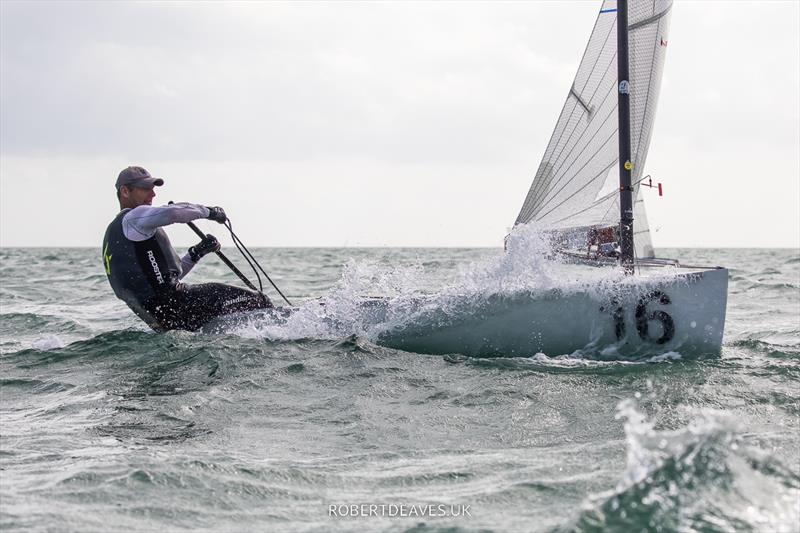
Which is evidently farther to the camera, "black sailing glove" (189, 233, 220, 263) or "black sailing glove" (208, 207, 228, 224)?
"black sailing glove" (189, 233, 220, 263)

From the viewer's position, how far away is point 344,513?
3180 millimetres

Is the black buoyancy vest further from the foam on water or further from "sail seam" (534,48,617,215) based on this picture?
"sail seam" (534,48,617,215)

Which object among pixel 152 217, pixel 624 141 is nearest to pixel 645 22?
pixel 624 141

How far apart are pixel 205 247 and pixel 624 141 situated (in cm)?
379

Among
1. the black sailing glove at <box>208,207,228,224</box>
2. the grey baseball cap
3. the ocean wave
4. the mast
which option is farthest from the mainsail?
the ocean wave

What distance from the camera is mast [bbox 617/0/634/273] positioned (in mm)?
7129

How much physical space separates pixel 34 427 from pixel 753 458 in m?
3.72

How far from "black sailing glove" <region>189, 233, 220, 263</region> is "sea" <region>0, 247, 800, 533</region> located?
2.35 feet

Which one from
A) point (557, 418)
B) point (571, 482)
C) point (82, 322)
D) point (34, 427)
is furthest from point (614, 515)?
point (82, 322)

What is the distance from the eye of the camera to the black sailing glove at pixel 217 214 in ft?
22.7

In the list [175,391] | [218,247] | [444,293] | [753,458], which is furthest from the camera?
[218,247]

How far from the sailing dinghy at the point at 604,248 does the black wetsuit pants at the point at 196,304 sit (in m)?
1.33

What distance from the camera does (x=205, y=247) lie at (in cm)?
727

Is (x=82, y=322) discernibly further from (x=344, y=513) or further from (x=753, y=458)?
(x=753, y=458)
